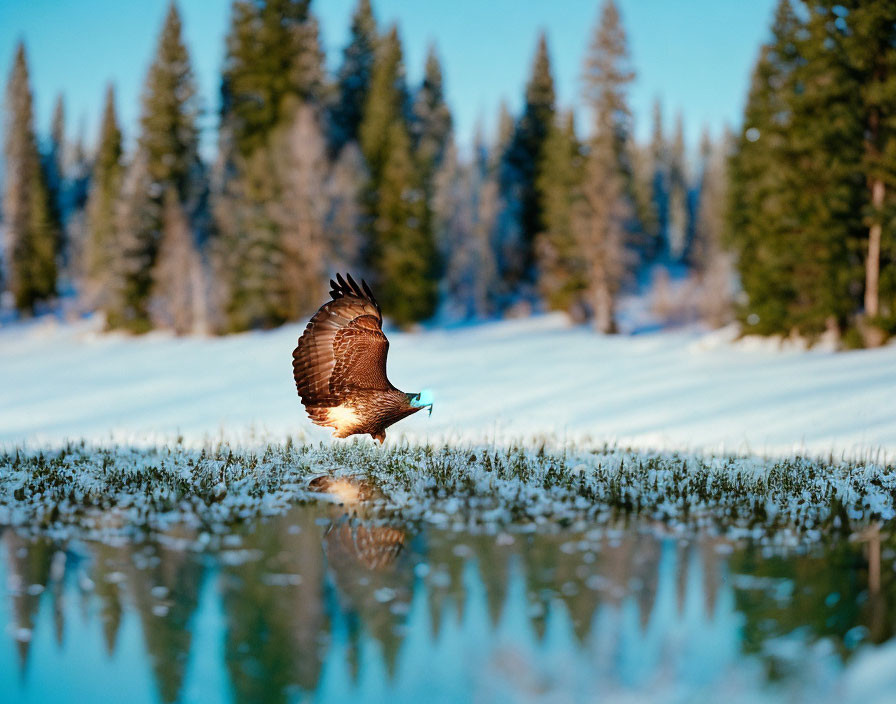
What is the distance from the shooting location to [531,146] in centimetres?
4609

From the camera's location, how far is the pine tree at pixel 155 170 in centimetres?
3812

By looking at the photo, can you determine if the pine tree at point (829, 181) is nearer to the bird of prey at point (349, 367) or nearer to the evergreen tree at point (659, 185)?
the bird of prey at point (349, 367)

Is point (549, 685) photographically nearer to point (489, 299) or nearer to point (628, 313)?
point (489, 299)

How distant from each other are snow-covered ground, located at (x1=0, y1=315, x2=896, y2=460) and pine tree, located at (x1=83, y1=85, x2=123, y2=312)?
8.22 metres

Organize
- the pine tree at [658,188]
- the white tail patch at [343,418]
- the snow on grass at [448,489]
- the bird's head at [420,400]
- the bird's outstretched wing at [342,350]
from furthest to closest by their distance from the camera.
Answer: the pine tree at [658,188] → the white tail patch at [343,418] → the bird's head at [420,400] → the bird's outstretched wing at [342,350] → the snow on grass at [448,489]

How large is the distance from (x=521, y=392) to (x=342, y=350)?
39.7ft

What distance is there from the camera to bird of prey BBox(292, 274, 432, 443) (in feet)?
22.0

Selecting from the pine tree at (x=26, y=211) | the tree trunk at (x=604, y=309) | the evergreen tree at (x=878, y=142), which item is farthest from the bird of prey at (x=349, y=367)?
the pine tree at (x=26, y=211)

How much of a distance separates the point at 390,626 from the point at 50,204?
5541 centimetres

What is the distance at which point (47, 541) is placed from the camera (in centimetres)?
546

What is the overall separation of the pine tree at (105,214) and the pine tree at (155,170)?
4.40ft

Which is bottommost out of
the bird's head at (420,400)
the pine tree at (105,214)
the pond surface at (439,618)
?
the pond surface at (439,618)

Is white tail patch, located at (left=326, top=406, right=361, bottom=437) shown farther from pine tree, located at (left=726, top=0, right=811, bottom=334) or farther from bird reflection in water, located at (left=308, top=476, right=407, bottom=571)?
pine tree, located at (left=726, top=0, right=811, bottom=334)

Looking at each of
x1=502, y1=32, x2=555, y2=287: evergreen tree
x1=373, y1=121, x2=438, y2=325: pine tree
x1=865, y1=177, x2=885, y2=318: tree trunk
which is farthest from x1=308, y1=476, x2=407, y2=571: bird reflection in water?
x1=502, y1=32, x2=555, y2=287: evergreen tree
